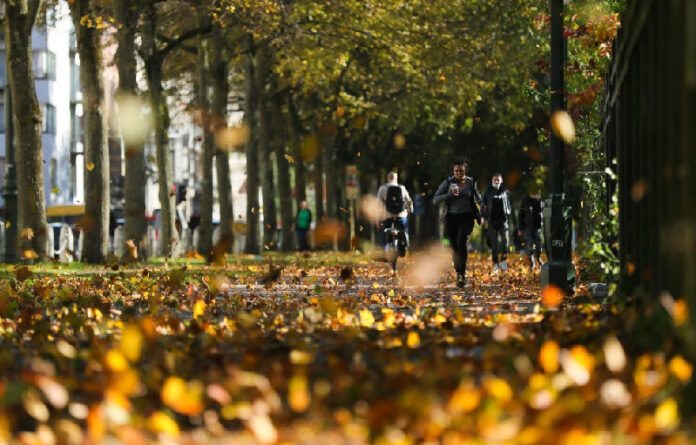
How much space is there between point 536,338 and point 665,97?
5.81 feet

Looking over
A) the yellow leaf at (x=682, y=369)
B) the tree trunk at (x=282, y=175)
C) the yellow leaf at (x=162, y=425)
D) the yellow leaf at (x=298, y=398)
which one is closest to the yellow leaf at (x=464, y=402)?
the yellow leaf at (x=298, y=398)

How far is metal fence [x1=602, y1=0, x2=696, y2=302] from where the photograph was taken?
20.5 feet

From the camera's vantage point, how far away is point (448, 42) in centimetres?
3550

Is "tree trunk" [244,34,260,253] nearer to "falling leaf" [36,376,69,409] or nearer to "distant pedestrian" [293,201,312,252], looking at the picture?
"distant pedestrian" [293,201,312,252]

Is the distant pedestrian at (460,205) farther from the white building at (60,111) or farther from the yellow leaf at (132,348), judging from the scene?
the white building at (60,111)

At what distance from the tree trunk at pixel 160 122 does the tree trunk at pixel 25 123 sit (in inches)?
164

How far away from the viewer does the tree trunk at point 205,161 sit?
35125mm

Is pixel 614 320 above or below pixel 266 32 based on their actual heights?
below

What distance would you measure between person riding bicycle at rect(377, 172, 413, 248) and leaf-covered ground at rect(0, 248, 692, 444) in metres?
9.94

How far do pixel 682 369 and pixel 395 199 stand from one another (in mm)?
16337

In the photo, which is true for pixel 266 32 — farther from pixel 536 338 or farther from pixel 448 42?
pixel 536 338

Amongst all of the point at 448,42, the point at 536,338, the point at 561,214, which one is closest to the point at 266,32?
the point at 448,42

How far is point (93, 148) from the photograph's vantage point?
2709 cm

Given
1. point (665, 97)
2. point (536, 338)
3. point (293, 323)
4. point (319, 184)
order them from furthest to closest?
1. point (319, 184)
2. point (293, 323)
3. point (536, 338)
4. point (665, 97)
